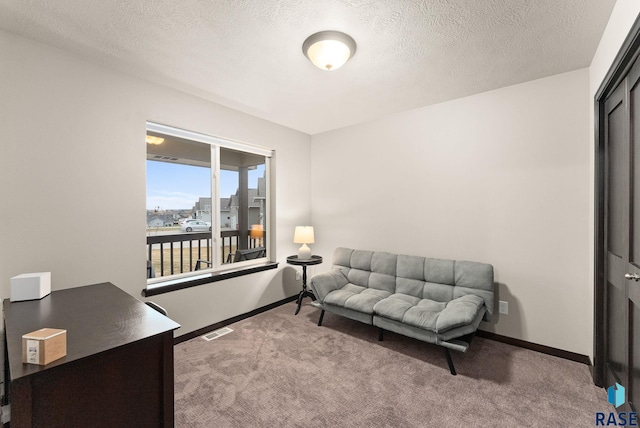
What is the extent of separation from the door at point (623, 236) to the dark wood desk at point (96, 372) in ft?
7.97

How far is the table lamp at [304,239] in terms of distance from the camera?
3875 millimetres

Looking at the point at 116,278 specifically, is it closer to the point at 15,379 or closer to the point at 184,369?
the point at 184,369

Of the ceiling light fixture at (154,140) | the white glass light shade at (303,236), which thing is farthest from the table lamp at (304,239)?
the ceiling light fixture at (154,140)

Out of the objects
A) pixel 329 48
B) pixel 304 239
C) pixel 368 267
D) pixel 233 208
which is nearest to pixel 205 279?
pixel 233 208

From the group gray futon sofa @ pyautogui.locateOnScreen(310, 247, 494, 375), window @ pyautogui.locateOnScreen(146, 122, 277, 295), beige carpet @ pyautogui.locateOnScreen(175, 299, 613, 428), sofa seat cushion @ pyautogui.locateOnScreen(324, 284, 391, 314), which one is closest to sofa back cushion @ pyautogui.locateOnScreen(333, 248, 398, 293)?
gray futon sofa @ pyautogui.locateOnScreen(310, 247, 494, 375)

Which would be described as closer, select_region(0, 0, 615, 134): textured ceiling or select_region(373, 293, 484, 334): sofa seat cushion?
select_region(0, 0, 615, 134): textured ceiling

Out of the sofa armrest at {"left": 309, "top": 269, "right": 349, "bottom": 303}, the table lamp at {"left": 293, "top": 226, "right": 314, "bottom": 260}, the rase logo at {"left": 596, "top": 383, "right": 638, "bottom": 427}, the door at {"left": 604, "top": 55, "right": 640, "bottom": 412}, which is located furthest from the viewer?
the table lamp at {"left": 293, "top": 226, "right": 314, "bottom": 260}

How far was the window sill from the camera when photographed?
2688 millimetres

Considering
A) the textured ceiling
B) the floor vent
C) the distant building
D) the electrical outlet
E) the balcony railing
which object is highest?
the textured ceiling

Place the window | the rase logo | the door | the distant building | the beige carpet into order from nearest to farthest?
1. the door
2. the rase logo
3. the beige carpet
4. the window
5. the distant building

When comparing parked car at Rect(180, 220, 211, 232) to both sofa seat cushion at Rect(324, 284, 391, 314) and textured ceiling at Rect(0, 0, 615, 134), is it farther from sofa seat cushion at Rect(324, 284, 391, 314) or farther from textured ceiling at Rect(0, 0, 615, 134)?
sofa seat cushion at Rect(324, 284, 391, 314)

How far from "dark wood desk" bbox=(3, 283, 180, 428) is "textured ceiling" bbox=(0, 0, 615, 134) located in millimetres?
1786

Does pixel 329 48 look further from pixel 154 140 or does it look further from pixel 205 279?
pixel 205 279

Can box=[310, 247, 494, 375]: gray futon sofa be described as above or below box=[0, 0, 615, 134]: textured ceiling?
below
